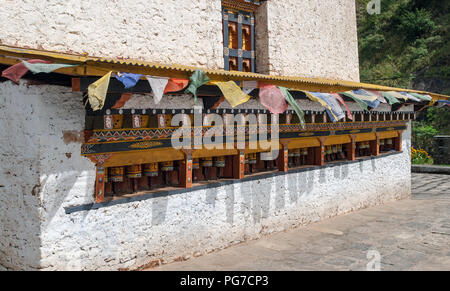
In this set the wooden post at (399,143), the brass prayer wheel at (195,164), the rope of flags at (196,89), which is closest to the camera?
the rope of flags at (196,89)

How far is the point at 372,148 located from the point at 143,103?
23.7 ft

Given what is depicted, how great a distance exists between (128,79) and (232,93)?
4.61ft

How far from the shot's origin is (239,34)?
7.80 metres

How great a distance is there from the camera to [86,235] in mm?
4609

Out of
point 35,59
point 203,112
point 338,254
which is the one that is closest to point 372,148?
point 338,254

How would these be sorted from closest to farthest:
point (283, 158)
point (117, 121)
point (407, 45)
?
point (117, 121) → point (283, 158) → point (407, 45)

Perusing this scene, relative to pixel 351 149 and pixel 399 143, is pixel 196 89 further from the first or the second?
pixel 399 143

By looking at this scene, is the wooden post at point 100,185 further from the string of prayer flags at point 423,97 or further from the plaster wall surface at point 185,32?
the string of prayer flags at point 423,97

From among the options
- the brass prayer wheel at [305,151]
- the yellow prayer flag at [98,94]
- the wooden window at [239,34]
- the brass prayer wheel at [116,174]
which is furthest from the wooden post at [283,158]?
the yellow prayer flag at [98,94]

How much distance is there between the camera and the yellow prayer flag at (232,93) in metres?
4.88

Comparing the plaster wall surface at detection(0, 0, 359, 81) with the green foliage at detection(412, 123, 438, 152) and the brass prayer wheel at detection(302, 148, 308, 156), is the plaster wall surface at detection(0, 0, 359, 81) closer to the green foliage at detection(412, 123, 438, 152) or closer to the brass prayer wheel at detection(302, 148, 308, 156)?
the brass prayer wheel at detection(302, 148, 308, 156)

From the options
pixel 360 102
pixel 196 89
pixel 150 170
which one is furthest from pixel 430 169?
pixel 196 89

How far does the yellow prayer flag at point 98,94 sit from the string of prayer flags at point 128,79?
0.23 meters

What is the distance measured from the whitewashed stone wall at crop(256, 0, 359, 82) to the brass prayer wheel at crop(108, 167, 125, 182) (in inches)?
159
